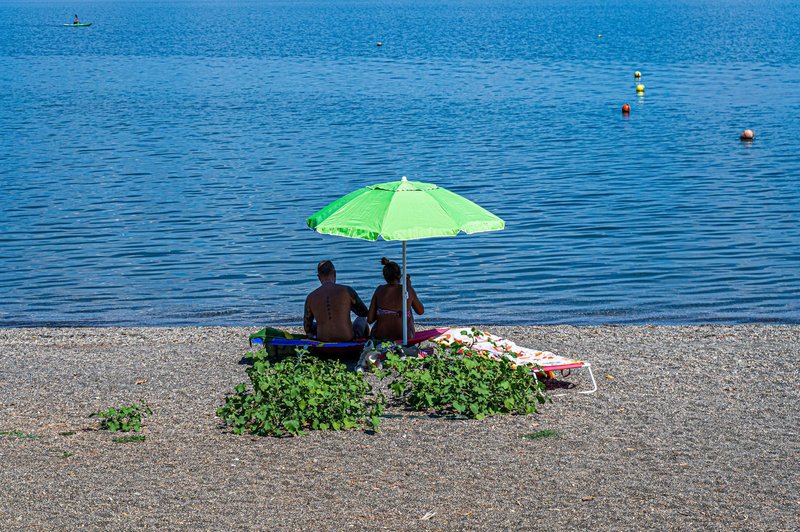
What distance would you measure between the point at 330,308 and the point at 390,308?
0.64 metres

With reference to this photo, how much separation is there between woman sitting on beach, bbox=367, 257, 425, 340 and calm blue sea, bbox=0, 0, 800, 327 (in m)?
4.09

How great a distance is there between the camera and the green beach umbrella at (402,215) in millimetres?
10477

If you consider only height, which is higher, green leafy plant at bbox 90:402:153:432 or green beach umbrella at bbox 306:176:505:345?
green beach umbrella at bbox 306:176:505:345

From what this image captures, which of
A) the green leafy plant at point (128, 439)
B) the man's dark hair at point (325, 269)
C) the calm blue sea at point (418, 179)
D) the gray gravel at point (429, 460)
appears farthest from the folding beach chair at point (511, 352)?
the calm blue sea at point (418, 179)

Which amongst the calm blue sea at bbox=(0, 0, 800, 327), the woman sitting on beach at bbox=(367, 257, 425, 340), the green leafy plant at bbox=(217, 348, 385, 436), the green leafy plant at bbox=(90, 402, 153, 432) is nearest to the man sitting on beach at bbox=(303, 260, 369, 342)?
the woman sitting on beach at bbox=(367, 257, 425, 340)

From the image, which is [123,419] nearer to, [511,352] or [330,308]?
[330,308]

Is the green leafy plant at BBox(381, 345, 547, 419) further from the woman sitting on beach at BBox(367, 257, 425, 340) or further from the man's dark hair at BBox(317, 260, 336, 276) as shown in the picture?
the man's dark hair at BBox(317, 260, 336, 276)

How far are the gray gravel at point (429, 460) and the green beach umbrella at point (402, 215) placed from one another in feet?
6.18

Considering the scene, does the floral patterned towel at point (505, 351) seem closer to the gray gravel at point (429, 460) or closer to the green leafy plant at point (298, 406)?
the gray gravel at point (429, 460)

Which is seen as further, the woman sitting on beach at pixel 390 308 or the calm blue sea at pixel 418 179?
the calm blue sea at pixel 418 179

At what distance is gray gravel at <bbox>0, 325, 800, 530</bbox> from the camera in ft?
23.5

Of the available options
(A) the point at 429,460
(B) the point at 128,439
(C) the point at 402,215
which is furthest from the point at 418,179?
(A) the point at 429,460

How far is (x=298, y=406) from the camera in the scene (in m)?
9.23

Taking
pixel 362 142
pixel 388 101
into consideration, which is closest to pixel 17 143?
pixel 362 142
